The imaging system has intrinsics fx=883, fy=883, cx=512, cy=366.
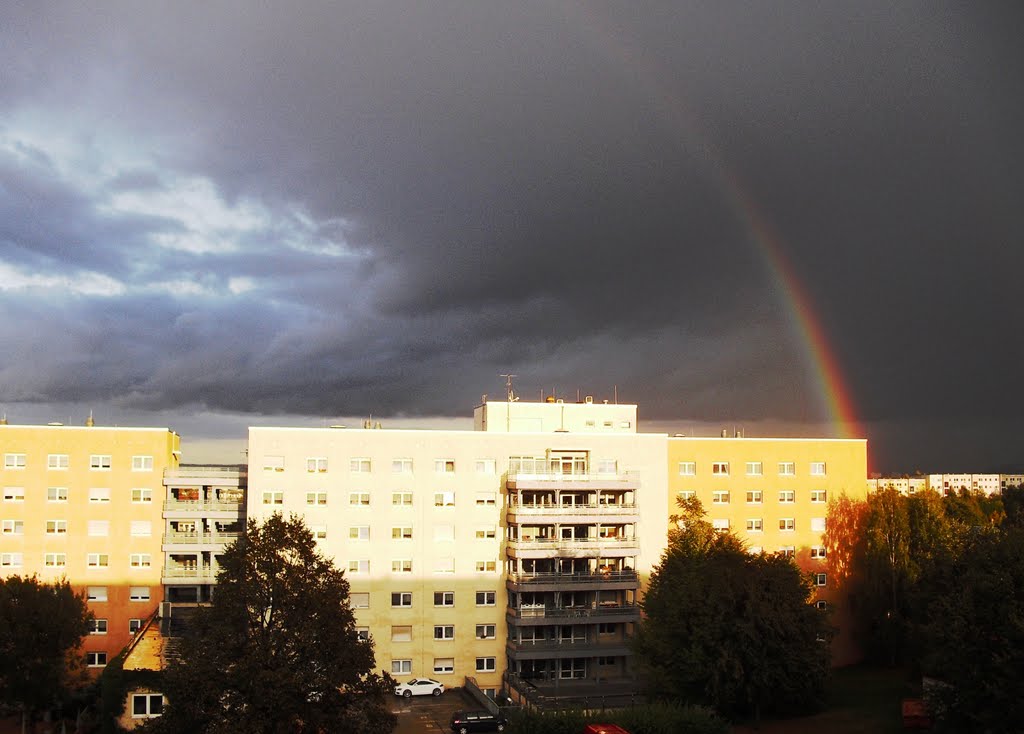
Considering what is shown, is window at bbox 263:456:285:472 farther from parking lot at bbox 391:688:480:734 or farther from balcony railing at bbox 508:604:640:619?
balcony railing at bbox 508:604:640:619

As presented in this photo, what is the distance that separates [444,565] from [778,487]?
27973 millimetres

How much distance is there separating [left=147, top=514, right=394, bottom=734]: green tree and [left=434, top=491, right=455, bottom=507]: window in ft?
105

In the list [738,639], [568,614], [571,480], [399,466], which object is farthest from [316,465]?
[738,639]

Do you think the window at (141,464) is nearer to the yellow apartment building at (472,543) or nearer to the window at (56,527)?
the window at (56,527)

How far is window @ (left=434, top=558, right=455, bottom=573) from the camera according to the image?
59906 millimetres

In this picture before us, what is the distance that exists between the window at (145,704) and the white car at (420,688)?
15278 millimetres

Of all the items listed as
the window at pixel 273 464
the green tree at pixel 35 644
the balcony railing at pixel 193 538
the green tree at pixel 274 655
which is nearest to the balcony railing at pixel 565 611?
the window at pixel 273 464

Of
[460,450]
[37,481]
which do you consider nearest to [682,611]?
[460,450]

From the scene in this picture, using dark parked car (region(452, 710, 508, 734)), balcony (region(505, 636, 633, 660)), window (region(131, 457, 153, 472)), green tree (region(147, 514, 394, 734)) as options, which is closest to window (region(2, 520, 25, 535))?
window (region(131, 457, 153, 472))

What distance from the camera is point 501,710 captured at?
47.9m

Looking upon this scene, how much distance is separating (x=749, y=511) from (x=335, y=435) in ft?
108

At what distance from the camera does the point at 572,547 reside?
196ft

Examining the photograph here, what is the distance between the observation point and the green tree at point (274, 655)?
1009 inches

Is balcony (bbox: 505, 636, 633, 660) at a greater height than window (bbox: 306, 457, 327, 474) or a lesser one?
lesser
